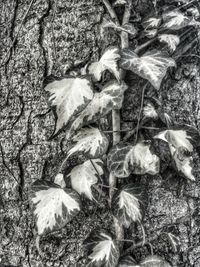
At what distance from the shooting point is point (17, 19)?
3.33ft

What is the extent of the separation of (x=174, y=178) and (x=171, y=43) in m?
0.32

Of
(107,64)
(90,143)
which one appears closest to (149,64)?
(107,64)

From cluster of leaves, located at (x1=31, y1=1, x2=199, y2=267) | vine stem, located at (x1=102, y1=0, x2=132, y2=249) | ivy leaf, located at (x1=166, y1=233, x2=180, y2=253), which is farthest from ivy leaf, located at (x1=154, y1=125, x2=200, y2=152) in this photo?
ivy leaf, located at (x1=166, y1=233, x2=180, y2=253)

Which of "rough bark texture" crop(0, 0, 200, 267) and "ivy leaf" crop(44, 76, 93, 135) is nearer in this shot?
"ivy leaf" crop(44, 76, 93, 135)

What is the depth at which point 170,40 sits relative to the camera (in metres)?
0.92

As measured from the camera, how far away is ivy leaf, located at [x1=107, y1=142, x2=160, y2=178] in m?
0.88

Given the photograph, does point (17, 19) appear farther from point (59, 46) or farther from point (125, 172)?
point (125, 172)

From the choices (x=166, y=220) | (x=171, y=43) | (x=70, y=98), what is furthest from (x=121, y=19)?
(x=166, y=220)

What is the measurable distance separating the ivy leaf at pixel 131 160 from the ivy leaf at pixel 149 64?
17cm

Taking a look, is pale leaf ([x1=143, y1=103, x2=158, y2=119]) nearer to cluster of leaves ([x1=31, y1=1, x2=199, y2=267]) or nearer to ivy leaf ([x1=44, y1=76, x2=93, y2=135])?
cluster of leaves ([x1=31, y1=1, x2=199, y2=267])

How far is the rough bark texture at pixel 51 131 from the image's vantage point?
96cm

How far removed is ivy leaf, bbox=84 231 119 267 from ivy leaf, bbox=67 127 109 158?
0.20 m

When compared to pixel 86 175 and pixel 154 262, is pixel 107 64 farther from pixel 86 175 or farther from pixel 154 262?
pixel 154 262

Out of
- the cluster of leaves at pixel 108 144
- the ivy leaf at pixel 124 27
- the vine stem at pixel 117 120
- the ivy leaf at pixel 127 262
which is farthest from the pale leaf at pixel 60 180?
the ivy leaf at pixel 124 27
